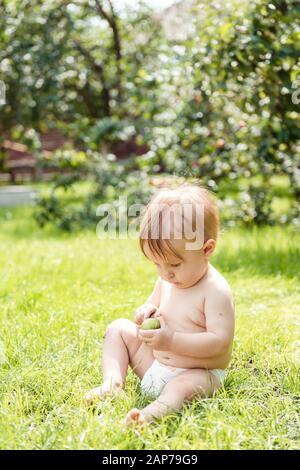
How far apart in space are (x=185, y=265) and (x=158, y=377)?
1.27 ft

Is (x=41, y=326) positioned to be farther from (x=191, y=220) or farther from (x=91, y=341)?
(x=191, y=220)

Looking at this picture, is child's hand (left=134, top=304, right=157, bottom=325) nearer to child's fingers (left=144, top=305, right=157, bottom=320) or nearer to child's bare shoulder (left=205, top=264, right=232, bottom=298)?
child's fingers (left=144, top=305, right=157, bottom=320)

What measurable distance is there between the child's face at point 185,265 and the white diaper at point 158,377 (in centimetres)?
29

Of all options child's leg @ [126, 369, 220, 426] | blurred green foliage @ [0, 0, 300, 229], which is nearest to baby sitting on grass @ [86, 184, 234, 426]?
child's leg @ [126, 369, 220, 426]

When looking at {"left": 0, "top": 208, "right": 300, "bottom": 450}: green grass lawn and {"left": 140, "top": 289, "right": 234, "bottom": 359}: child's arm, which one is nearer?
{"left": 0, "top": 208, "right": 300, "bottom": 450}: green grass lawn

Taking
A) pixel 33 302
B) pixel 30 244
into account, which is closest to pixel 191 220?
pixel 33 302

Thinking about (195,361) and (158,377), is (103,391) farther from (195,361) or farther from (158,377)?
(195,361)


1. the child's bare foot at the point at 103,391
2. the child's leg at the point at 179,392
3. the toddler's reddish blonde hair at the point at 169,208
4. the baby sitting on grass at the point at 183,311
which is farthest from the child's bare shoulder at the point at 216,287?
the child's bare foot at the point at 103,391

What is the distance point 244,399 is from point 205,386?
5.1 inches

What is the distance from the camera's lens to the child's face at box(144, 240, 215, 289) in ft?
7.09

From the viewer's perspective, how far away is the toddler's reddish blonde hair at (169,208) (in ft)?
6.98

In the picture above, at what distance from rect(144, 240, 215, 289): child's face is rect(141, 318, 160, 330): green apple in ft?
0.48

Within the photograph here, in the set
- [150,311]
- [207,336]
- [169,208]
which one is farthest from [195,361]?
[169,208]

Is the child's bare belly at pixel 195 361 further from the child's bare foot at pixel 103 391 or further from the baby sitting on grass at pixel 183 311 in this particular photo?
the child's bare foot at pixel 103 391
